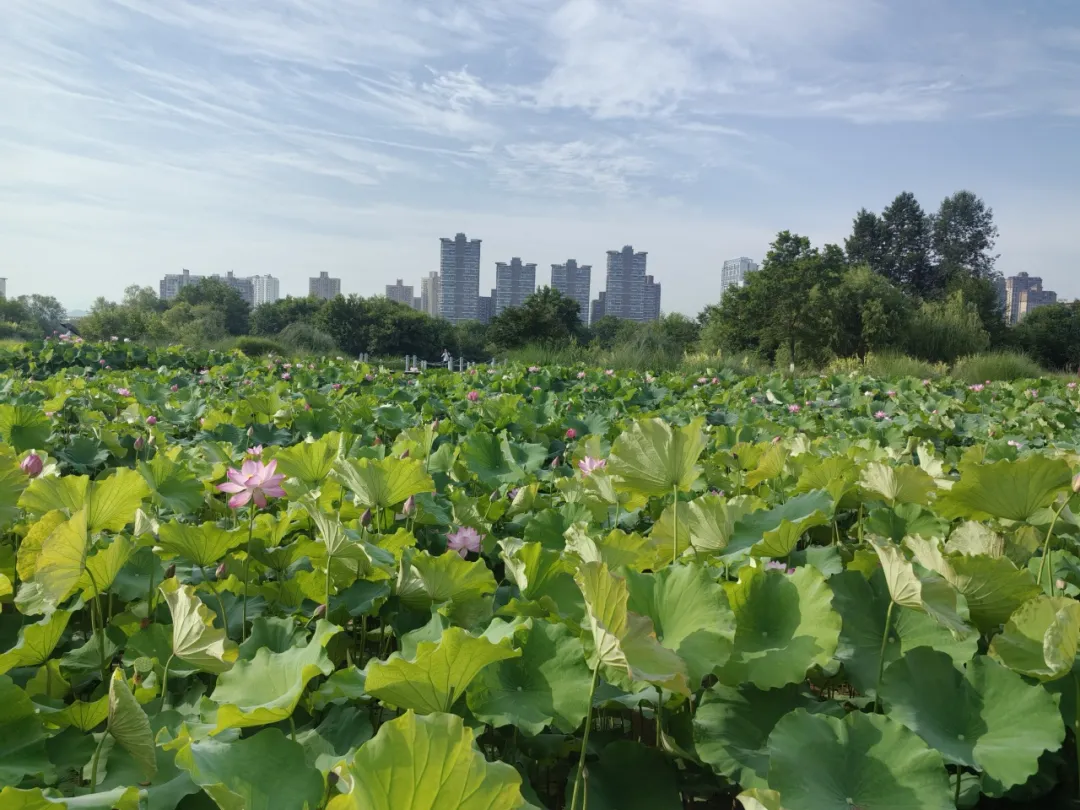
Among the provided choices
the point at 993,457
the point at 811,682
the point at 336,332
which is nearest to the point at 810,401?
the point at 993,457

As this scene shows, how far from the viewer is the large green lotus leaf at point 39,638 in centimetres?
94

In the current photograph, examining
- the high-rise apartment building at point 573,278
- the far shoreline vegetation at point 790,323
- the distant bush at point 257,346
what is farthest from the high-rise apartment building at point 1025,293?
the distant bush at point 257,346

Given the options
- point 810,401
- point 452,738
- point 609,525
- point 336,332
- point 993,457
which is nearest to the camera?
point 452,738

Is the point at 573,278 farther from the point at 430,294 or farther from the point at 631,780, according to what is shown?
the point at 631,780

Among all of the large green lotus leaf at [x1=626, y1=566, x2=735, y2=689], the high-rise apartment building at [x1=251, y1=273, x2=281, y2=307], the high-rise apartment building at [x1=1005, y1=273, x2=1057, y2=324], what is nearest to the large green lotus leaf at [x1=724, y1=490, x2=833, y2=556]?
the large green lotus leaf at [x1=626, y1=566, x2=735, y2=689]

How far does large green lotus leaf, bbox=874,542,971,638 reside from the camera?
2.60ft

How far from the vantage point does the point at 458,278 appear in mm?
138125

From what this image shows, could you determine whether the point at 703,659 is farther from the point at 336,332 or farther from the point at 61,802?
the point at 336,332

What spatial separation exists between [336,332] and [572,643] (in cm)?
6739

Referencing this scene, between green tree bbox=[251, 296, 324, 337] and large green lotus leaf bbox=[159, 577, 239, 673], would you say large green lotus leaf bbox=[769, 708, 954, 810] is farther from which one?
Result: green tree bbox=[251, 296, 324, 337]

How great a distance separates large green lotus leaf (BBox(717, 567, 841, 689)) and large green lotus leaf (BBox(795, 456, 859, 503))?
610 mm

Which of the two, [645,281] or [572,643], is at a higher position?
[645,281]

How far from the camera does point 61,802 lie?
55 centimetres

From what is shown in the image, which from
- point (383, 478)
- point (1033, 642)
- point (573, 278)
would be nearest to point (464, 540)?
point (383, 478)
